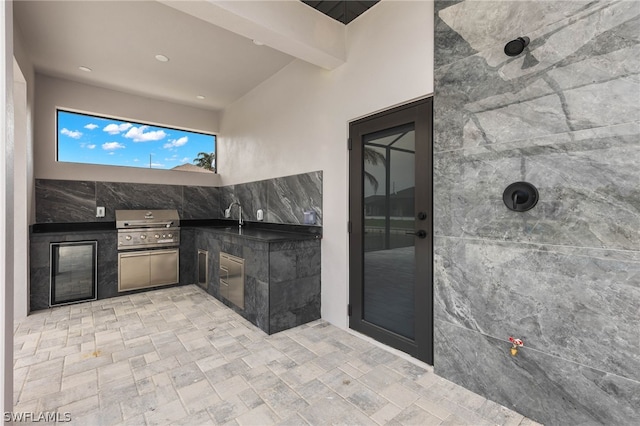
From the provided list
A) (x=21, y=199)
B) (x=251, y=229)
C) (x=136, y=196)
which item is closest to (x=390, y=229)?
(x=251, y=229)

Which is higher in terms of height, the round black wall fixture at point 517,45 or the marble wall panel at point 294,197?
the round black wall fixture at point 517,45

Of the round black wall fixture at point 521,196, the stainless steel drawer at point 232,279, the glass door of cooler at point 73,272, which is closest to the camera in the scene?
the round black wall fixture at point 521,196

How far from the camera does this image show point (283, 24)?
A: 2527 mm

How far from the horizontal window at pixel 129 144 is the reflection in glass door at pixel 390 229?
3.89 metres

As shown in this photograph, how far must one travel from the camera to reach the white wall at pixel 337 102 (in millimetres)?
2391

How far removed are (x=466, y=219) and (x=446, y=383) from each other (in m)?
1.16

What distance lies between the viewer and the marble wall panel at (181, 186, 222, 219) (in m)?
5.26

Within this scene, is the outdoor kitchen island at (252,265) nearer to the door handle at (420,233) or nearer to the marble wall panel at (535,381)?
the door handle at (420,233)

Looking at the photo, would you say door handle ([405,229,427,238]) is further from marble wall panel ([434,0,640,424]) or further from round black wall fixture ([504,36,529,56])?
round black wall fixture ([504,36,529,56])

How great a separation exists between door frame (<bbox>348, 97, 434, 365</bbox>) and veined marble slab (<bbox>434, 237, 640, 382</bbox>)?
0.52 ft

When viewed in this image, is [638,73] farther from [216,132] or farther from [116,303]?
[216,132]

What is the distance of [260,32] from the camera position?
2.48m

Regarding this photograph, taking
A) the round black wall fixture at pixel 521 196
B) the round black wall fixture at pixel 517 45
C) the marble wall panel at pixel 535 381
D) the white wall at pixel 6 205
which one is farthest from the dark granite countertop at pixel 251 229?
the round black wall fixture at pixel 517 45

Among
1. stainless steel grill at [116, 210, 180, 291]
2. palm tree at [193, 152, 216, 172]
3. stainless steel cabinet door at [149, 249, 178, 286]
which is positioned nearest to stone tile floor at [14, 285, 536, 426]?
stainless steel grill at [116, 210, 180, 291]
